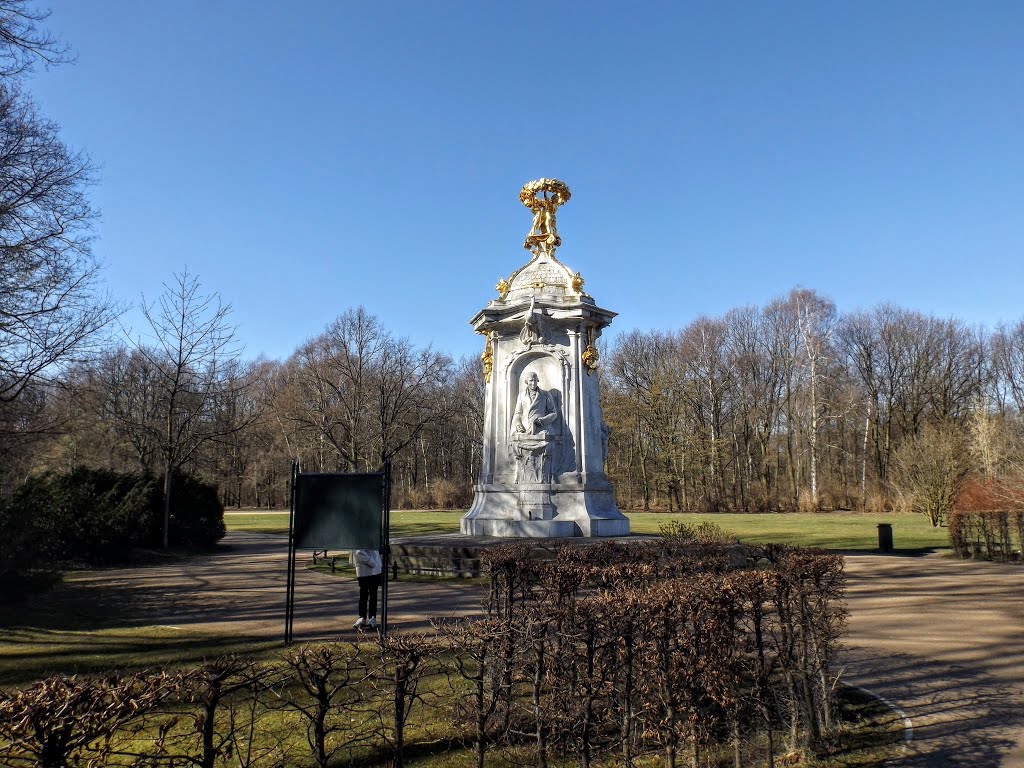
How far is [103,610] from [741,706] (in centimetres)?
1026

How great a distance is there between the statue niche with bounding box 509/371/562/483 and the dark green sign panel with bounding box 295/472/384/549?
8478 mm

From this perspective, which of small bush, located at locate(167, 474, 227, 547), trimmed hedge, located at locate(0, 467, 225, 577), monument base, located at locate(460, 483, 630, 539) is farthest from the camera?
small bush, located at locate(167, 474, 227, 547)

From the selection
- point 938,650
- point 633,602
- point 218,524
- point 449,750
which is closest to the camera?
point 633,602

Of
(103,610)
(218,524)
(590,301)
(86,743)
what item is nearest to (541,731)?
(86,743)

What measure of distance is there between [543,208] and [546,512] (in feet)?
27.3

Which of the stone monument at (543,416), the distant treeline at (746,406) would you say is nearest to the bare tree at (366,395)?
the distant treeline at (746,406)

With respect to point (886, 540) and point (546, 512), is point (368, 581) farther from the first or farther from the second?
point (886, 540)

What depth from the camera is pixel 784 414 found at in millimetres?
45062

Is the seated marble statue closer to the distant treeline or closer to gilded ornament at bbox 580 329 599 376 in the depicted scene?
gilded ornament at bbox 580 329 599 376

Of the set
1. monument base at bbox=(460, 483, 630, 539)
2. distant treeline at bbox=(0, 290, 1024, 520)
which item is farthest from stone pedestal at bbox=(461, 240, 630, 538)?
distant treeline at bbox=(0, 290, 1024, 520)

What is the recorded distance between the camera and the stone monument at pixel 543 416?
15.4m

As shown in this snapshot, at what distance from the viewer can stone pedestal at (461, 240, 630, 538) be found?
50.4 ft

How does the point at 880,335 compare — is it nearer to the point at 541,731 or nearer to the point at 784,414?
the point at 784,414

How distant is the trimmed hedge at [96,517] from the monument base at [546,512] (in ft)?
28.9
